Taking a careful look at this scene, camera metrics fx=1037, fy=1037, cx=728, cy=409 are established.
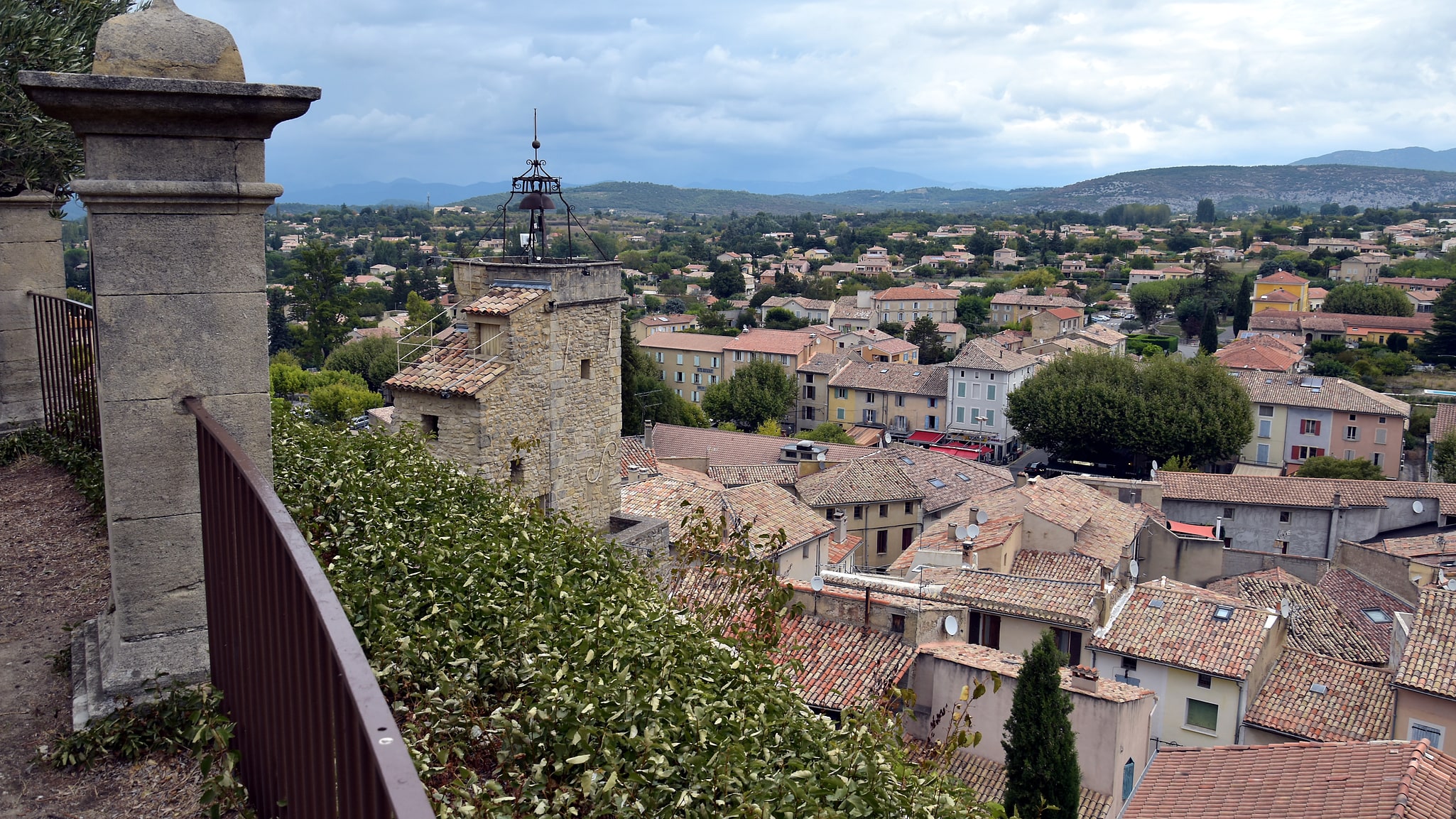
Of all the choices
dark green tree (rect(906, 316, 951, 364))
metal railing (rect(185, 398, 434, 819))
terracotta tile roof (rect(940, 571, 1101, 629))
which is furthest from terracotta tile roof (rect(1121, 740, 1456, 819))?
dark green tree (rect(906, 316, 951, 364))

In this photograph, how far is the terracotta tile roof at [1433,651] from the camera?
16.0 meters

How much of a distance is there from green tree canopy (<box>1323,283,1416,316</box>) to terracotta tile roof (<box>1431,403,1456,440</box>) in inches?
1598

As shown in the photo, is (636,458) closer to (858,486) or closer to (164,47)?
(858,486)

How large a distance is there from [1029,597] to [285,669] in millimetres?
18955

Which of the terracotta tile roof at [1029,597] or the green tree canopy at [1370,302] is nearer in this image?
the terracotta tile roof at [1029,597]

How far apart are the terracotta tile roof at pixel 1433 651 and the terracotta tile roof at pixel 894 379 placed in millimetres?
42776

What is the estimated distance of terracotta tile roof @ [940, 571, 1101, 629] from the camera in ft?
64.1

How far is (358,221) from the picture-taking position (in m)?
200

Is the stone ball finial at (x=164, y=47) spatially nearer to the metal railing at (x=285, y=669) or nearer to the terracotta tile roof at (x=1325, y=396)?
the metal railing at (x=285, y=669)

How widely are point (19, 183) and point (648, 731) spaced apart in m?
7.94

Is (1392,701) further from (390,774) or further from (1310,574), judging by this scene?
(390,774)

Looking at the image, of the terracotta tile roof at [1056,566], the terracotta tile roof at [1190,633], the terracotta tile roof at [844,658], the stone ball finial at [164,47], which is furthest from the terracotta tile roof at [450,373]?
the terracotta tile roof at [1056,566]

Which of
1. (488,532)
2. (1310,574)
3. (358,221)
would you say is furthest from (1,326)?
(358,221)

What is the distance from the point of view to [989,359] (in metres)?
58.7
